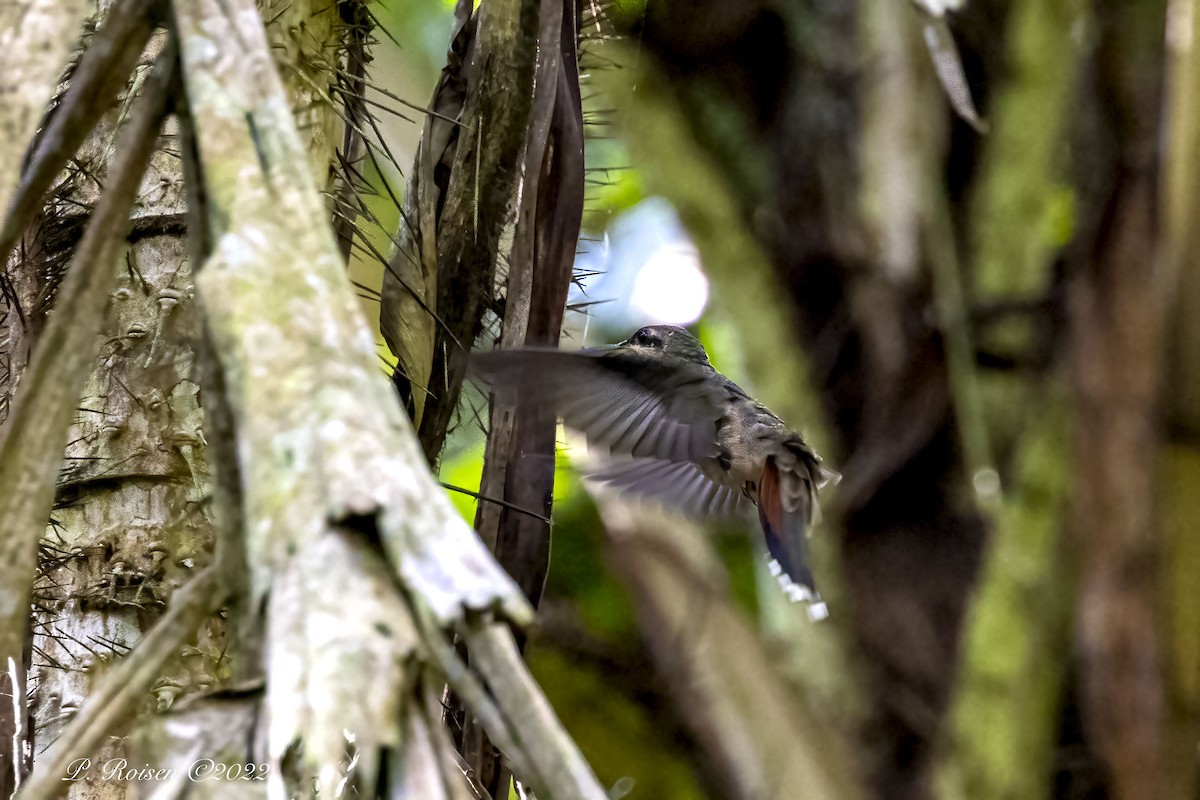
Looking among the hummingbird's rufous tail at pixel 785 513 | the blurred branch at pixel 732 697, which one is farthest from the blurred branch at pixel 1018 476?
the hummingbird's rufous tail at pixel 785 513

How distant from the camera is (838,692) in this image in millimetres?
1104

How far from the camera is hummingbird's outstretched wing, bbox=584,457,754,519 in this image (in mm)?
1838

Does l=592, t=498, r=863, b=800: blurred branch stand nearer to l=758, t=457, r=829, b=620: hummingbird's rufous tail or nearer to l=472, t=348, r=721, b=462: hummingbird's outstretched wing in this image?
l=758, t=457, r=829, b=620: hummingbird's rufous tail

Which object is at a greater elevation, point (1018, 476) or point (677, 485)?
point (1018, 476)

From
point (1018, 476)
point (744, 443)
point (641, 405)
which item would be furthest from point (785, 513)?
point (1018, 476)

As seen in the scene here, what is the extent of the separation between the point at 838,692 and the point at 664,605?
0.68 ft

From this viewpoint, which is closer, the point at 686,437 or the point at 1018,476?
the point at 1018,476

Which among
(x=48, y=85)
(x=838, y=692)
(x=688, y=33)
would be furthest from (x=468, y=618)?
(x=688, y=33)

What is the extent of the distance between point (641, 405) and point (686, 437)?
3.8 inches

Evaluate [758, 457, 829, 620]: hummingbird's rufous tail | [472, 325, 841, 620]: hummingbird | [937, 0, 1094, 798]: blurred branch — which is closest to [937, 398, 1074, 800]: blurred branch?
[937, 0, 1094, 798]: blurred branch

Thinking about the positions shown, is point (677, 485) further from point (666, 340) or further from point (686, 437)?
point (666, 340)

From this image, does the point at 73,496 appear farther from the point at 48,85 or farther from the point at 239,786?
the point at 239,786

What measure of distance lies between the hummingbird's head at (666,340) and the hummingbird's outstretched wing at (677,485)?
186 mm

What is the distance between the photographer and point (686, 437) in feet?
6.61
